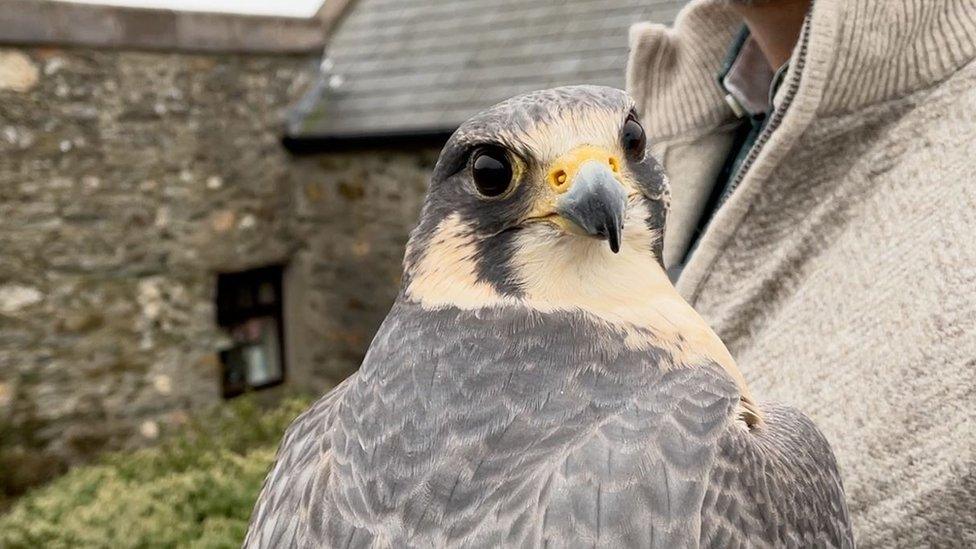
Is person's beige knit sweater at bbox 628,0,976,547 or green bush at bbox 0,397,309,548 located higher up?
person's beige knit sweater at bbox 628,0,976,547

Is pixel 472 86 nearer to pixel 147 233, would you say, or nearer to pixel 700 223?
pixel 147 233

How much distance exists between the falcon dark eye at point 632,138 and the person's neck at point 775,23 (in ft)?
2.09

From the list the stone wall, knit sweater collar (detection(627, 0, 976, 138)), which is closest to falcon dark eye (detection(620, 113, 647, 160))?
knit sweater collar (detection(627, 0, 976, 138))

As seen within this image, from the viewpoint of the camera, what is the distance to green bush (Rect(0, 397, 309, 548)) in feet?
11.0

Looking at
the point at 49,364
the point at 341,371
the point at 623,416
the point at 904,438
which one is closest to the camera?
the point at 623,416

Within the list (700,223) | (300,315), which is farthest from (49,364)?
(700,223)

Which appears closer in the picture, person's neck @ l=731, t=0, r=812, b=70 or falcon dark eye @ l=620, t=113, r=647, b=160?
falcon dark eye @ l=620, t=113, r=647, b=160

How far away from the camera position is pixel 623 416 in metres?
1.16

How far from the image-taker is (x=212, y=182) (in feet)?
21.7

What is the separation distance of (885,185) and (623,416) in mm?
734

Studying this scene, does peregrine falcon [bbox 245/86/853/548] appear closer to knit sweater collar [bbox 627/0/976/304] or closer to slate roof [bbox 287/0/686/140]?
knit sweater collar [bbox 627/0/976/304]

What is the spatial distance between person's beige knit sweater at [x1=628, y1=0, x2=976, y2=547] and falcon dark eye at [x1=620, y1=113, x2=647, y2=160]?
1.28 ft

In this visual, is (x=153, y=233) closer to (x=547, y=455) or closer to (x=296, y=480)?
(x=296, y=480)

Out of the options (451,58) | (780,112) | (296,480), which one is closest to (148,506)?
(296,480)
